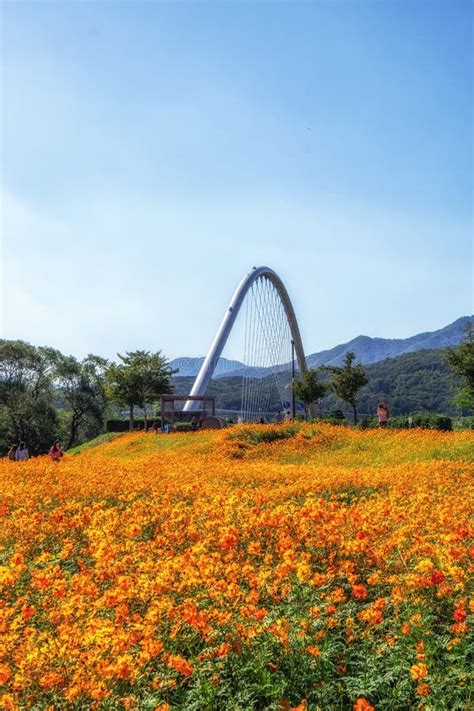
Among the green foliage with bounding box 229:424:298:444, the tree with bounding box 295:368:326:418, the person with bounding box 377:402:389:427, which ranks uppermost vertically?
the tree with bounding box 295:368:326:418

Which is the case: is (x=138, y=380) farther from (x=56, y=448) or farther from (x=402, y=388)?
(x=402, y=388)

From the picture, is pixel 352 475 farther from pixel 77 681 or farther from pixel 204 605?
pixel 77 681

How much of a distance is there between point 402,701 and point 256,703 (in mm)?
939

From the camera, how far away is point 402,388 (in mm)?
118250

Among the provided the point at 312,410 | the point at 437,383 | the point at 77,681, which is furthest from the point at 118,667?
the point at 437,383

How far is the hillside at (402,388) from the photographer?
107 m

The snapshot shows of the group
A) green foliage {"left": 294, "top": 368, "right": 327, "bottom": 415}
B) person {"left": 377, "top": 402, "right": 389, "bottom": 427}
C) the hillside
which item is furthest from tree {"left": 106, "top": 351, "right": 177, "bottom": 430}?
the hillside

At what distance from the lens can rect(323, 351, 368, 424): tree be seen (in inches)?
1411

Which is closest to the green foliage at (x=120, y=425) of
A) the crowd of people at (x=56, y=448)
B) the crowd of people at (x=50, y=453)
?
the crowd of people at (x=56, y=448)

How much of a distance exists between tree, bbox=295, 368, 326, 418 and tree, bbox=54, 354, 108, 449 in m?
25.0

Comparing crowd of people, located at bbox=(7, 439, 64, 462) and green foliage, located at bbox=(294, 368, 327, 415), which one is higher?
green foliage, located at bbox=(294, 368, 327, 415)

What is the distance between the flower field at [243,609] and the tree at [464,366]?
2068 cm

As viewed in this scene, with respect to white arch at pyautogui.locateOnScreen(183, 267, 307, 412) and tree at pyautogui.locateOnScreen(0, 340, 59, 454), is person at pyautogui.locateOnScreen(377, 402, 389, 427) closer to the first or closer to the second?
white arch at pyautogui.locateOnScreen(183, 267, 307, 412)

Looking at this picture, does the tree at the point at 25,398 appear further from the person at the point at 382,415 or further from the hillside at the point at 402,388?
the hillside at the point at 402,388
